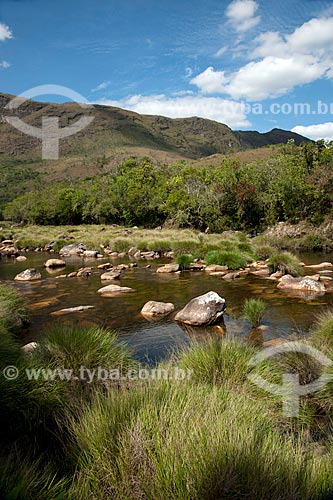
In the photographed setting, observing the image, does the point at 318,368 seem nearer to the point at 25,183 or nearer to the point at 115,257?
the point at 115,257

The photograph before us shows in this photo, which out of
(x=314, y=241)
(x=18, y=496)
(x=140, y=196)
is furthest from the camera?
(x=140, y=196)

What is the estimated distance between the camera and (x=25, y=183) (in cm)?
10362

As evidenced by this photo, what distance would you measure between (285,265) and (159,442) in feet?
43.1

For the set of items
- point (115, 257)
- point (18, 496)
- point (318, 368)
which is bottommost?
point (115, 257)

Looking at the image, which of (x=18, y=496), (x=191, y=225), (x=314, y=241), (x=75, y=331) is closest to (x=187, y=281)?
(x=75, y=331)

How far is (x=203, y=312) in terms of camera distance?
8750 millimetres

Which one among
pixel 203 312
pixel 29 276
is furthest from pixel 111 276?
pixel 203 312

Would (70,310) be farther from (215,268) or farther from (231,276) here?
(215,268)

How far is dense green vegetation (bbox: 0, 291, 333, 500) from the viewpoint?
2357 millimetres

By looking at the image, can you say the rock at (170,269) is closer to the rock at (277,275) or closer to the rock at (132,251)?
the rock at (277,275)

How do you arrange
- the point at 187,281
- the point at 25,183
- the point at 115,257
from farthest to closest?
the point at 25,183 < the point at 115,257 < the point at 187,281

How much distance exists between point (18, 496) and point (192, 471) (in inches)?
43.5

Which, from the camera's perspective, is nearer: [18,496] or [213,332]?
[18,496]

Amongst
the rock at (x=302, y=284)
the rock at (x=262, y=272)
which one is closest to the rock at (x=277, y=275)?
the rock at (x=262, y=272)
